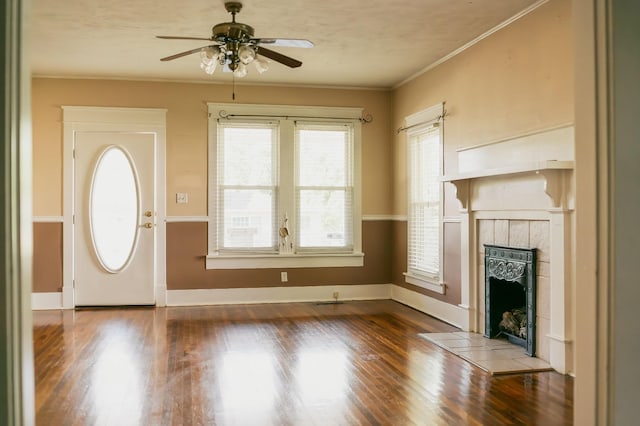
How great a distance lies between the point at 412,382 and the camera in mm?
3654

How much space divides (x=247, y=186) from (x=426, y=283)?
242 centimetres

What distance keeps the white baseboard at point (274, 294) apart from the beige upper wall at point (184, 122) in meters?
0.97

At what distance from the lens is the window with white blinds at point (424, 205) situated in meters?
5.97

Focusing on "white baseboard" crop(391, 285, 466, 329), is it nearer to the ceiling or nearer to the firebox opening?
the firebox opening

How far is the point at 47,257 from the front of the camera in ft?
21.2

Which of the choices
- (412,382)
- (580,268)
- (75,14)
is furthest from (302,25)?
(580,268)

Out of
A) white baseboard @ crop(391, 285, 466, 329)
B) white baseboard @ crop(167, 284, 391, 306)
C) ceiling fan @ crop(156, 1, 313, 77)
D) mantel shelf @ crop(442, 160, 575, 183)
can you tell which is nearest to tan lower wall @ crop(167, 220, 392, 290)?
white baseboard @ crop(167, 284, 391, 306)

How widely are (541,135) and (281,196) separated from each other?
3451 millimetres

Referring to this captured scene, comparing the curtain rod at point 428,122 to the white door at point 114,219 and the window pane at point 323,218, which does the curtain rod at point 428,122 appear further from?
the white door at point 114,219

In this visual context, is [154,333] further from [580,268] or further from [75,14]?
[580,268]

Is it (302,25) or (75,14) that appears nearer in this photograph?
(75,14)

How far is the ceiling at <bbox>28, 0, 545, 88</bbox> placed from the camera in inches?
168

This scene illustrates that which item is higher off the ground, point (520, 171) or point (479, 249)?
point (520, 171)

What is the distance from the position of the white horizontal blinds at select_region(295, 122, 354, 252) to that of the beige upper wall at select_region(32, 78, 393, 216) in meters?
0.27
